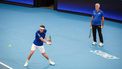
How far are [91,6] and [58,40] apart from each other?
6.60 m

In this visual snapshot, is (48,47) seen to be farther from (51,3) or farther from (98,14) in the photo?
(51,3)

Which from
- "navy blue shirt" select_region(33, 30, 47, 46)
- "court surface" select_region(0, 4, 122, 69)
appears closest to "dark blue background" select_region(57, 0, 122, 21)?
"court surface" select_region(0, 4, 122, 69)

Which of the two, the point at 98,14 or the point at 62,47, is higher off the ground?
the point at 98,14

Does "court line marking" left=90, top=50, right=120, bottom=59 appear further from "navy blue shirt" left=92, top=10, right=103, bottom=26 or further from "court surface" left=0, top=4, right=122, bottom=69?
"navy blue shirt" left=92, top=10, right=103, bottom=26

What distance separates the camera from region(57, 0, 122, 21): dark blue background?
1828cm

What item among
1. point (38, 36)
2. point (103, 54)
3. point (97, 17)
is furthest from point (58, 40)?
point (38, 36)

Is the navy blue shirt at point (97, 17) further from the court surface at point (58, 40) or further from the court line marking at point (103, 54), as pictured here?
the court line marking at point (103, 54)

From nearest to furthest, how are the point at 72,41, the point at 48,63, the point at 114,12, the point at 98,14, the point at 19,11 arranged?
the point at 48,63 < the point at 98,14 < the point at 72,41 < the point at 114,12 < the point at 19,11

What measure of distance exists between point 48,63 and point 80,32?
522 cm

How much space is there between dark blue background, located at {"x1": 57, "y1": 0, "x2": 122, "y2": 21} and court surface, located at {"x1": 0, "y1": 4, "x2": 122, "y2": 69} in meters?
0.65

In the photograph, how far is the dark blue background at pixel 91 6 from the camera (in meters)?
18.3

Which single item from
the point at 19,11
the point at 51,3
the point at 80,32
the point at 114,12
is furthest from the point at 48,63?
the point at 51,3

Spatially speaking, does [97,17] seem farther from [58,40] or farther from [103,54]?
[58,40]

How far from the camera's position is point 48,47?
1284 cm
